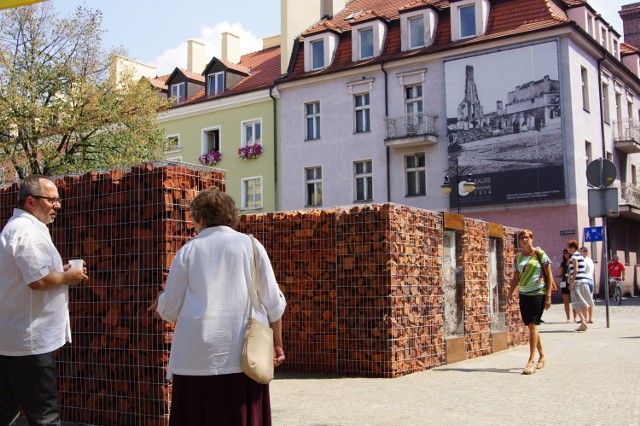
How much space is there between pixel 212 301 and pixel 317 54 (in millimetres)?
35196

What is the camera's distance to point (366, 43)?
37.1 meters

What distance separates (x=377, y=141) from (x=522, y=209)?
7.54 meters

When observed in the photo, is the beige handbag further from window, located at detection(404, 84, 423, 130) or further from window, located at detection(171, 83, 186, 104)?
window, located at detection(171, 83, 186, 104)

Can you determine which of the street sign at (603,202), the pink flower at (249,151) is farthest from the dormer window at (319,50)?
the street sign at (603,202)

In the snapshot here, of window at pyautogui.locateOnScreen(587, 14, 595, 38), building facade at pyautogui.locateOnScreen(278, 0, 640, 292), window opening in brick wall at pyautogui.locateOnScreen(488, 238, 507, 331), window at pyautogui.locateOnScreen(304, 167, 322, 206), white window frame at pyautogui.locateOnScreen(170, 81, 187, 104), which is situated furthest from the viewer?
white window frame at pyautogui.locateOnScreen(170, 81, 187, 104)

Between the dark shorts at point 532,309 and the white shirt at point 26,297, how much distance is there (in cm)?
727

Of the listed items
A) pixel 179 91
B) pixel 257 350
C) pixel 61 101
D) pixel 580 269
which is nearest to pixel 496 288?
pixel 580 269

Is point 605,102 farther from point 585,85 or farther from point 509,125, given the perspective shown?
point 509,125

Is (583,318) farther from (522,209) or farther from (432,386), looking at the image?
(522,209)

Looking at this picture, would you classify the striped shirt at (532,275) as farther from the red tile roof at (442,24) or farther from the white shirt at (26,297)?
the red tile roof at (442,24)

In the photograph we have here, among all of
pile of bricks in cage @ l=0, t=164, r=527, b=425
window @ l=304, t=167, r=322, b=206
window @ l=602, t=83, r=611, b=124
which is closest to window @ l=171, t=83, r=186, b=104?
window @ l=304, t=167, r=322, b=206

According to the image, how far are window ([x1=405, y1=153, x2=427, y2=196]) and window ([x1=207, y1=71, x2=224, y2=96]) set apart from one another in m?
12.7

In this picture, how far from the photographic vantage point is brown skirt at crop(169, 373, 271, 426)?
440cm

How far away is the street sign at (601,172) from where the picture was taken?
17891mm
